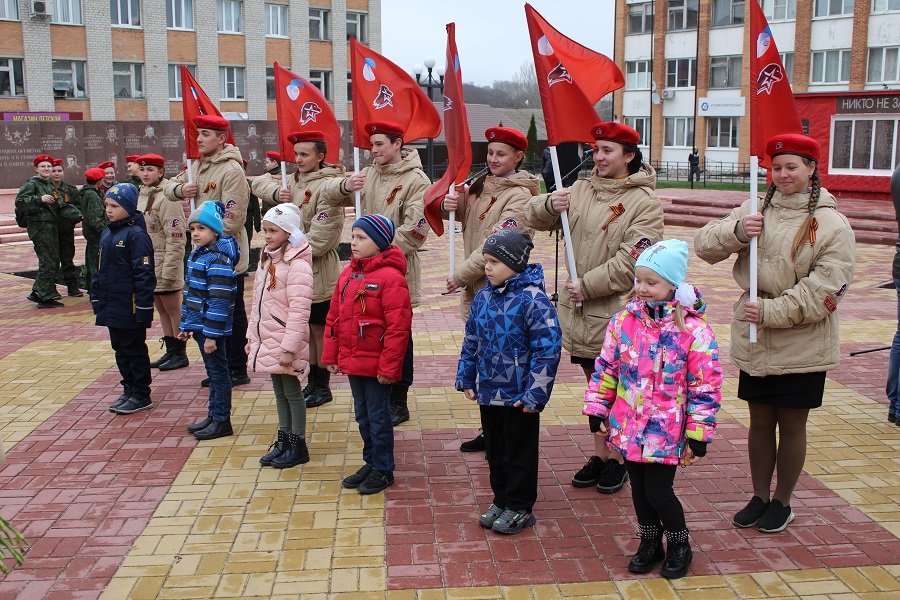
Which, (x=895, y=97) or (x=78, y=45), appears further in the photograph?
(x=78, y=45)

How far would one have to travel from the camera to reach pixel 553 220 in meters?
5.66

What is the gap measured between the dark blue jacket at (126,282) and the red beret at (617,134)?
150 inches

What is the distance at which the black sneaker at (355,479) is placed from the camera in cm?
568

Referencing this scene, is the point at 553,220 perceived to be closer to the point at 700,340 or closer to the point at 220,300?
the point at 700,340

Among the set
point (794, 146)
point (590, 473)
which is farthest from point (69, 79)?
point (794, 146)

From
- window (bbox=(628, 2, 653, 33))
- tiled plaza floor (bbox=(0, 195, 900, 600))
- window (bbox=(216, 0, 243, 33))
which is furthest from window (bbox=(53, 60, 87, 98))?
tiled plaza floor (bbox=(0, 195, 900, 600))

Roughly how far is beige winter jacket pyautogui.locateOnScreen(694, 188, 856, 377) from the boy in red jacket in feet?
6.16

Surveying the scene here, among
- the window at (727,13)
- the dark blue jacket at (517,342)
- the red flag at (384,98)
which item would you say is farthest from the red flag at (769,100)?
the window at (727,13)

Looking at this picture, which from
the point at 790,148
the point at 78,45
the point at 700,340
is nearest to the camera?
the point at 700,340

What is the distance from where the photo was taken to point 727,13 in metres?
49.9

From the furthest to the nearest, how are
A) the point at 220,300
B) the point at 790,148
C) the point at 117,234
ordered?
the point at 117,234, the point at 220,300, the point at 790,148

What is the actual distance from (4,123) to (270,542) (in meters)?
23.6

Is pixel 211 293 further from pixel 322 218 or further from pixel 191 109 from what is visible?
pixel 191 109

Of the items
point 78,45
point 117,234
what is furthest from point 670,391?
point 78,45
